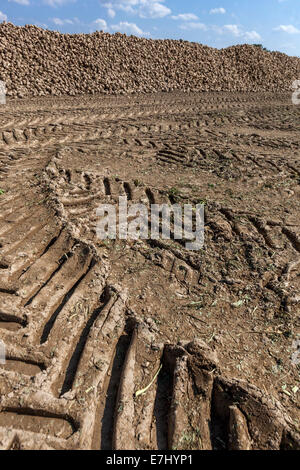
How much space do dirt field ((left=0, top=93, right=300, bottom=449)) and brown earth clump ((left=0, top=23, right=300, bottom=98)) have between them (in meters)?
7.92

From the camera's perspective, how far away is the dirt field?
5.73 ft

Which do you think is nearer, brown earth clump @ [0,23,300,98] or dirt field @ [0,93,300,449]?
dirt field @ [0,93,300,449]

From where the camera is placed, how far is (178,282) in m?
2.83

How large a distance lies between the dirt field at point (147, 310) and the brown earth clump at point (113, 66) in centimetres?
792

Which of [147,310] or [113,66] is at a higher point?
[113,66]

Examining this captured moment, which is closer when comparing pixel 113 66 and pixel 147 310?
pixel 147 310

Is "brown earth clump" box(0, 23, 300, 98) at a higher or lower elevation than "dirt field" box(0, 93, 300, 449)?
higher

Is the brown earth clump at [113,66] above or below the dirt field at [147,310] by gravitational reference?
above

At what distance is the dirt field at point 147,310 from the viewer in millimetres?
1747

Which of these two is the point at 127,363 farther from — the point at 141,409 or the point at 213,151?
the point at 213,151

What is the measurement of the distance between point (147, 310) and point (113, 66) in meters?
13.7

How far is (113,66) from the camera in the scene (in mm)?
13602

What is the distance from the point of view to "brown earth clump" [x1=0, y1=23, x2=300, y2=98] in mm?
11812

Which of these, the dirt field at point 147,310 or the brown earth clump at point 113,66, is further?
the brown earth clump at point 113,66
